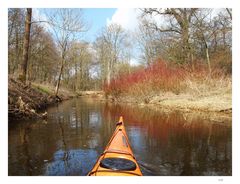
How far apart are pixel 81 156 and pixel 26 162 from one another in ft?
2.87

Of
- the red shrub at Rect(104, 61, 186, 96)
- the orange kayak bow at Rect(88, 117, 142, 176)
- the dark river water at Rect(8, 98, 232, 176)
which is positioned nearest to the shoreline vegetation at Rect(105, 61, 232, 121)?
the red shrub at Rect(104, 61, 186, 96)

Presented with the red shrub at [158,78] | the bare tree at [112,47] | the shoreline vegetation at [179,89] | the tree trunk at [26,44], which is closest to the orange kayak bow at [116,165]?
the shoreline vegetation at [179,89]

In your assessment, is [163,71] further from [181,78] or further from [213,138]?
[213,138]

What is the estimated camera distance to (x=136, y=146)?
5133mm

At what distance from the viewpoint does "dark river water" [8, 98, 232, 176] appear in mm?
3854

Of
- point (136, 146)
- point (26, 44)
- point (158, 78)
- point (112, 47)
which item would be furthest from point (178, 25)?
point (112, 47)

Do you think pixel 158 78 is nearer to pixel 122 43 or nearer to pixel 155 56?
pixel 155 56

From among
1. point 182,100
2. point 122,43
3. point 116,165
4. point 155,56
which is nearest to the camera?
point 116,165

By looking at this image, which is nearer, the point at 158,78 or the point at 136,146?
the point at 136,146

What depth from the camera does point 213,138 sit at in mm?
5516

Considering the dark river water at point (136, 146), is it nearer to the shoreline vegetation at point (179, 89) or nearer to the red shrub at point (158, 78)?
the shoreline vegetation at point (179, 89)

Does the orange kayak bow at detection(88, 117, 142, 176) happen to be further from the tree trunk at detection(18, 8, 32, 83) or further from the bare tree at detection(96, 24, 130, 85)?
the bare tree at detection(96, 24, 130, 85)
